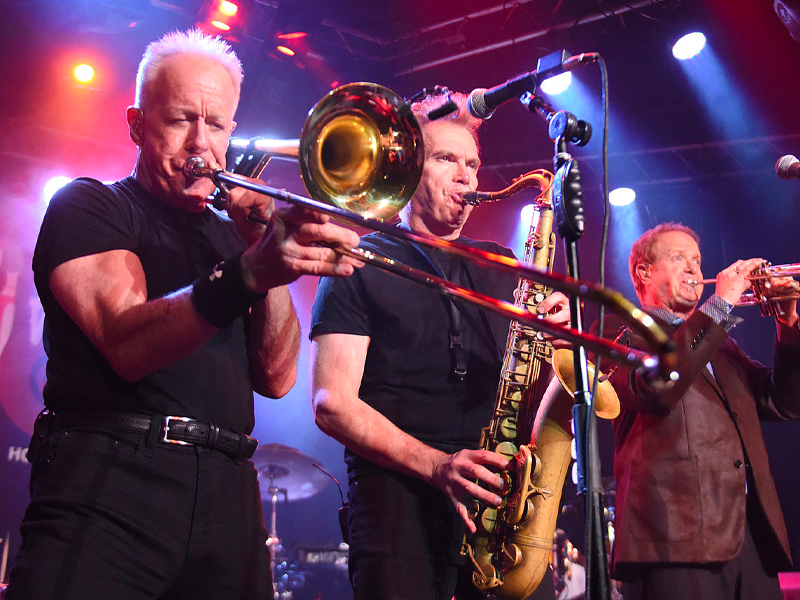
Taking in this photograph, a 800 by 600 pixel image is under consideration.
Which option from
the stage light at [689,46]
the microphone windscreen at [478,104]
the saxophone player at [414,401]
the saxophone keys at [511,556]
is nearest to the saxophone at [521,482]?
the saxophone keys at [511,556]

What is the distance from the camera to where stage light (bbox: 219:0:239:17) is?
6.64 meters

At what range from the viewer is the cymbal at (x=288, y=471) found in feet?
22.9

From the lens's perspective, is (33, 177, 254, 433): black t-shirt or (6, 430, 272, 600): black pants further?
(33, 177, 254, 433): black t-shirt

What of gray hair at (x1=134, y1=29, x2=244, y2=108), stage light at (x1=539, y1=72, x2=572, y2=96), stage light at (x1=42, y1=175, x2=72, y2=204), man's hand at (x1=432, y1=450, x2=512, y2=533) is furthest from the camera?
stage light at (x1=42, y1=175, x2=72, y2=204)

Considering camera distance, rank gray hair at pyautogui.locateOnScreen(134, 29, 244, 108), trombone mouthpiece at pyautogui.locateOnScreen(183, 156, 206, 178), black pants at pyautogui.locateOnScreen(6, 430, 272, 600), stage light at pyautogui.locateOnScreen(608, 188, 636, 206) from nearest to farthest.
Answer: black pants at pyautogui.locateOnScreen(6, 430, 272, 600) → trombone mouthpiece at pyautogui.locateOnScreen(183, 156, 206, 178) → gray hair at pyautogui.locateOnScreen(134, 29, 244, 108) → stage light at pyautogui.locateOnScreen(608, 188, 636, 206)

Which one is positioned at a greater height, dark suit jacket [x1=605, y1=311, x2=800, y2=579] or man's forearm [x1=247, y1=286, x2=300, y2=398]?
man's forearm [x1=247, y1=286, x2=300, y2=398]

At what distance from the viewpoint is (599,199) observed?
9.19 meters

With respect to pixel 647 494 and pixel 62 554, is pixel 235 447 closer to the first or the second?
pixel 62 554

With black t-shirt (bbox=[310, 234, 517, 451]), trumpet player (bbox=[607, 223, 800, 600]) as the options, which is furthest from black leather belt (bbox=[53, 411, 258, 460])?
trumpet player (bbox=[607, 223, 800, 600])

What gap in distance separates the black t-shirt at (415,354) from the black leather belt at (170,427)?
79 cm

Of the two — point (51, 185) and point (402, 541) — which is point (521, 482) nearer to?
point (402, 541)

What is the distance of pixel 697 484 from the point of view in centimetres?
341

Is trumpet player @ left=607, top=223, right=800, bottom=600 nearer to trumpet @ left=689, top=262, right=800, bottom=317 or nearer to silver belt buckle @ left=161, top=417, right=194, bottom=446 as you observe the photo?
trumpet @ left=689, top=262, right=800, bottom=317

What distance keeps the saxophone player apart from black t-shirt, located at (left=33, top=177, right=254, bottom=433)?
500 mm
